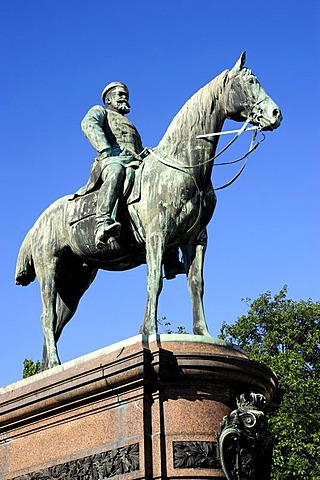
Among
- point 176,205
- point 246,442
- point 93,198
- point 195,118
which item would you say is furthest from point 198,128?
point 246,442

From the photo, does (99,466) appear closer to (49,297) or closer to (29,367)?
(49,297)

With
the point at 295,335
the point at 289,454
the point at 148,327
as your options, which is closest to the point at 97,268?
the point at 148,327

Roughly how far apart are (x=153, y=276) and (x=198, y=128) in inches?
82.2

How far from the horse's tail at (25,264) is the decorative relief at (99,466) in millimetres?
3390

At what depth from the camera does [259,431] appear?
8633mm

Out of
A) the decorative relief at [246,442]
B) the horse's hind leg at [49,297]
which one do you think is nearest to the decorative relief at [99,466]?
the decorative relief at [246,442]

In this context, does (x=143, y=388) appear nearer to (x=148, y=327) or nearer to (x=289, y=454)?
(x=148, y=327)

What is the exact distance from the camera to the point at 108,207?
1010cm

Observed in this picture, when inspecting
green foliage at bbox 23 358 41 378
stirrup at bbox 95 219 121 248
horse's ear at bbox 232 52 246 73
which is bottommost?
stirrup at bbox 95 219 121 248

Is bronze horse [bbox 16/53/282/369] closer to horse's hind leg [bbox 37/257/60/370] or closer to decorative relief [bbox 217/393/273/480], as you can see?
horse's hind leg [bbox 37/257/60/370]

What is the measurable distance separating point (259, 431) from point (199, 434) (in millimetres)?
688

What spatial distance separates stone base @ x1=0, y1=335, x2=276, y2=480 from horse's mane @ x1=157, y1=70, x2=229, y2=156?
275 cm

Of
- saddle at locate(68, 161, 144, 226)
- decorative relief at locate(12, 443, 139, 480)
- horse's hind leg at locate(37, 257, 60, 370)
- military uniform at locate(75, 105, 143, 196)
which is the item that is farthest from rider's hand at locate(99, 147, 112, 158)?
decorative relief at locate(12, 443, 139, 480)

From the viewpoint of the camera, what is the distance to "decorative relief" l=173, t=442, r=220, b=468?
827 centimetres
